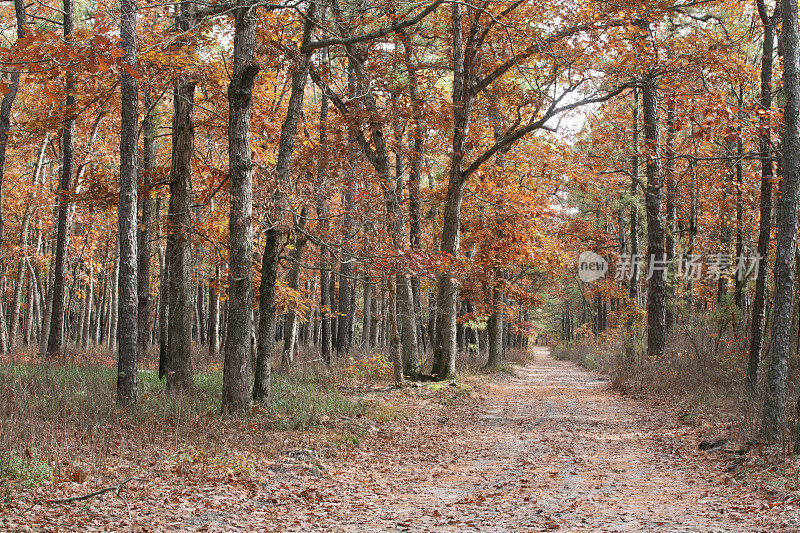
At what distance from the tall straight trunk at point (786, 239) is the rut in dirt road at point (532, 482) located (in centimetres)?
114

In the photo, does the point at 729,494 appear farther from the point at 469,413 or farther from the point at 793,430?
the point at 469,413

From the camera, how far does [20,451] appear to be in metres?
5.88

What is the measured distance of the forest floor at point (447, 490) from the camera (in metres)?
5.08

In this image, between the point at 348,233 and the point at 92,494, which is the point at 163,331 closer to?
the point at 348,233

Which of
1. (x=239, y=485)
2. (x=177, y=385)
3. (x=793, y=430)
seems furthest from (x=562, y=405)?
(x=239, y=485)

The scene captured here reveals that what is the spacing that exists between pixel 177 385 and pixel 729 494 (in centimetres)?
881

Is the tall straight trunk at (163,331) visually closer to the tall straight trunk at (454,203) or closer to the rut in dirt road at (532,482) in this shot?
the rut in dirt road at (532,482)

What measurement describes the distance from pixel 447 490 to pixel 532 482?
1.03 m

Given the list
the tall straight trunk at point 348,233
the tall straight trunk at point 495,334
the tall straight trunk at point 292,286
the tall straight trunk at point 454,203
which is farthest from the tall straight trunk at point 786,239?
the tall straight trunk at point 495,334

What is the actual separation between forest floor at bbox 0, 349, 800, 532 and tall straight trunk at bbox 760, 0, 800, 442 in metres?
0.97

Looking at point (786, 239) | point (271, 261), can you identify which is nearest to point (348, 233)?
point (271, 261)

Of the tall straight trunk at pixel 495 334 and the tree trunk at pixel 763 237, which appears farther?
the tall straight trunk at pixel 495 334

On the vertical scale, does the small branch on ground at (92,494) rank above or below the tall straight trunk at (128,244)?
below

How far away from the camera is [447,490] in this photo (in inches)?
259
